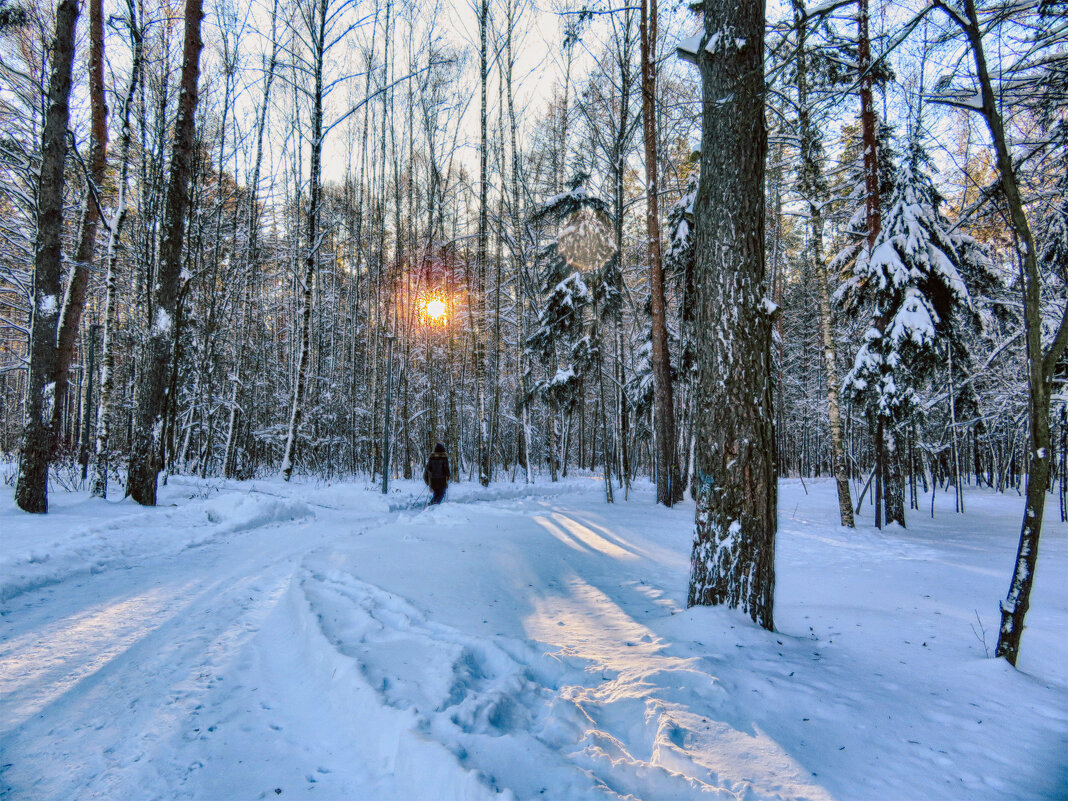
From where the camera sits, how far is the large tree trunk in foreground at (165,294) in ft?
27.3

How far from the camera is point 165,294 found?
337 inches

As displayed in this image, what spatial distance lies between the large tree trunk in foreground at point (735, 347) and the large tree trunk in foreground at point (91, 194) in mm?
9748

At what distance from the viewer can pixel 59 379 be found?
7371mm

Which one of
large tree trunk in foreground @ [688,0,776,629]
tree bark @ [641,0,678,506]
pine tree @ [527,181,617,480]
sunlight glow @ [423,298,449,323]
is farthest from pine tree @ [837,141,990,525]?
sunlight glow @ [423,298,449,323]

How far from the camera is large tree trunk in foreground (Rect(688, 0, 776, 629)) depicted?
369 cm

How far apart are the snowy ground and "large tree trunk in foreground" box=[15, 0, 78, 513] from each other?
2.39m

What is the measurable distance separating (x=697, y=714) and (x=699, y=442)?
6.75 feet

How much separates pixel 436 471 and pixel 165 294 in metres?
6.40

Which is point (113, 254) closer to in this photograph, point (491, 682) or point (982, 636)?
point (491, 682)

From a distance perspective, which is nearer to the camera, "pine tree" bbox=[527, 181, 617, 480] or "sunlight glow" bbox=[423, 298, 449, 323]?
"pine tree" bbox=[527, 181, 617, 480]

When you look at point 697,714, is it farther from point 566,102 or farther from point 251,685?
point 566,102

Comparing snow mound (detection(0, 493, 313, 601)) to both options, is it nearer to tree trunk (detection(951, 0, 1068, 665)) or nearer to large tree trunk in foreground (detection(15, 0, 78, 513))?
large tree trunk in foreground (detection(15, 0, 78, 513))

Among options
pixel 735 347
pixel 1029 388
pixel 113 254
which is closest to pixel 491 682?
pixel 735 347

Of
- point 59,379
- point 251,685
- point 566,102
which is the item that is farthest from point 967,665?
point 566,102
